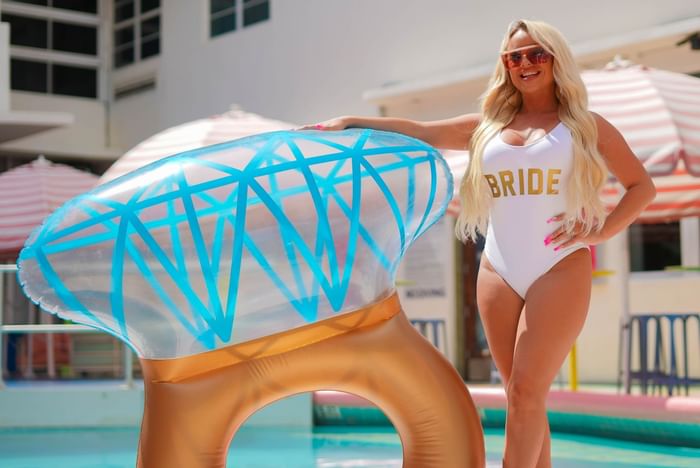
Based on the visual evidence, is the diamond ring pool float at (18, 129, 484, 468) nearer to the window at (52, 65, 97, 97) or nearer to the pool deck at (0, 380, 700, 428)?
the pool deck at (0, 380, 700, 428)

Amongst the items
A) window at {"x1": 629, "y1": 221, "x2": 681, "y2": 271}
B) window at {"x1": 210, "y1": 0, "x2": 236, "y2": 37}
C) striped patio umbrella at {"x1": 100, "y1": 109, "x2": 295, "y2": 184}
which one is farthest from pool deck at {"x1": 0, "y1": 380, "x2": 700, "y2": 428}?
window at {"x1": 210, "y1": 0, "x2": 236, "y2": 37}

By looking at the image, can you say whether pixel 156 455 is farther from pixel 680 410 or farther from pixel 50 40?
pixel 50 40

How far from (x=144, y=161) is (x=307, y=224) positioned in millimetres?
6393

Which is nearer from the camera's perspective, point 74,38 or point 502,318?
point 502,318

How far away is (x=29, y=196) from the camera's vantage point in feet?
36.7

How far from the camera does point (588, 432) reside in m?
7.47

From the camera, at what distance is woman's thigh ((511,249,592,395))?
2.90 meters

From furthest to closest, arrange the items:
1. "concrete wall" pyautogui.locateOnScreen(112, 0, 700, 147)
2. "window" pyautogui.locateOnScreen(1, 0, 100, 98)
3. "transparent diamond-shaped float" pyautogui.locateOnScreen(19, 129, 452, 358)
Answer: "window" pyautogui.locateOnScreen(1, 0, 100, 98) < "concrete wall" pyautogui.locateOnScreen(112, 0, 700, 147) < "transparent diamond-shaped float" pyautogui.locateOnScreen(19, 129, 452, 358)

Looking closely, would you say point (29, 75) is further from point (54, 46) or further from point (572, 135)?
point (572, 135)

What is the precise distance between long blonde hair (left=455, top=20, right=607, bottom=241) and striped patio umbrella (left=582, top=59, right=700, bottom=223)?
Answer: 373cm

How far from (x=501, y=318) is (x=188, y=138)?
20.9 feet

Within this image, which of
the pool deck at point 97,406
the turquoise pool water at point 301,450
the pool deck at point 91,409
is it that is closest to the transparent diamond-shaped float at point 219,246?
the turquoise pool water at point 301,450

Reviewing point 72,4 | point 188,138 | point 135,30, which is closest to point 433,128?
point 188,138

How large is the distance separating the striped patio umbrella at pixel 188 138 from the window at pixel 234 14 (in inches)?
255
